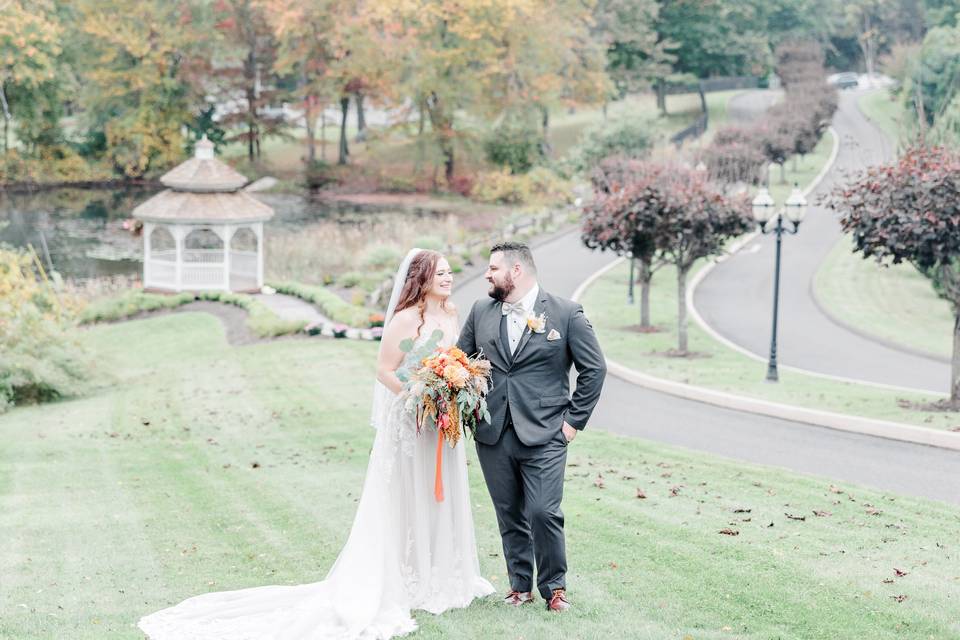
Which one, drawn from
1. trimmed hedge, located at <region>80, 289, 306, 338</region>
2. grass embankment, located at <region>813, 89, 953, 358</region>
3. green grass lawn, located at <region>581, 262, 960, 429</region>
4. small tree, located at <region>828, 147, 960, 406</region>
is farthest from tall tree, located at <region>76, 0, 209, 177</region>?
small tree, located at <region>828, 147, 960, 406</region>

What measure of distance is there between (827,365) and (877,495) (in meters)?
13.6

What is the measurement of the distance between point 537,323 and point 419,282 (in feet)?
2.83

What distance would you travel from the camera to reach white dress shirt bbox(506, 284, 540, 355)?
24.7ft

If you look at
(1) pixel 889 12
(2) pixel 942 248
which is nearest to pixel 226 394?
(2) pixel 942 248

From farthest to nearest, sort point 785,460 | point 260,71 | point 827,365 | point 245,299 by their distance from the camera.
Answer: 1. point 260,71
2. point 245,299
3. point 827,365
4. point 785,460

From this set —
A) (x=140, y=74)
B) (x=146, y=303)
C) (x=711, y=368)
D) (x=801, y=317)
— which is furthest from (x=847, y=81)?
(x=711, y=368)

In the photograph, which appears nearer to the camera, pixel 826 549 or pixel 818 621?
pixel 818 621

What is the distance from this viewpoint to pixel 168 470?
44.8 ft

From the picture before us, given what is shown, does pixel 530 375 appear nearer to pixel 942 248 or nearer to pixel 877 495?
pixel 877 495

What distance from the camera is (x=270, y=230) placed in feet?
170

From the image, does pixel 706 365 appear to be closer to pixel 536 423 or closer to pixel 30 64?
pixel 536 423

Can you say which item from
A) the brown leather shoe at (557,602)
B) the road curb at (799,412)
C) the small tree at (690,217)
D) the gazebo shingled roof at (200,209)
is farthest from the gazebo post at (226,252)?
the brown leather shoe at (557,602)

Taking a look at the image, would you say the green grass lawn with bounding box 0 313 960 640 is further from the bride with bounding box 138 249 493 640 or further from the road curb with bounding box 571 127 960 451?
the road curb with bounding box 571 127 960 451

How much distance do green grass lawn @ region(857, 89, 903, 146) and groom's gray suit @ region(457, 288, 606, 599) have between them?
63950mm
